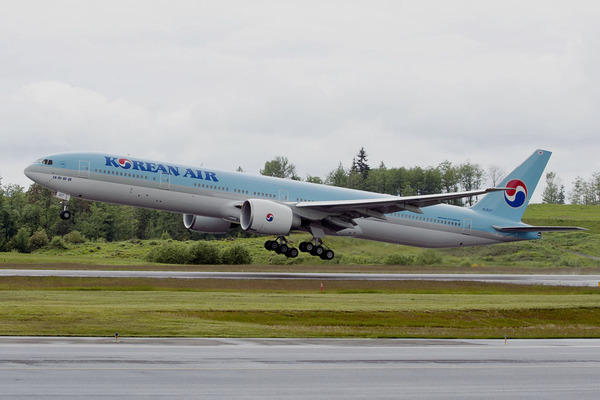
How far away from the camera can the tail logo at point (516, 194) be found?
168 ft

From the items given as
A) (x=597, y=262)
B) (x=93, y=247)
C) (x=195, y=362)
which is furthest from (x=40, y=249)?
(x=195, y=362)

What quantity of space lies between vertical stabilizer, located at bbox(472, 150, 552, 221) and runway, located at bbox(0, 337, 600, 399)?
3454cm

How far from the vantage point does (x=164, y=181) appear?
130 ft

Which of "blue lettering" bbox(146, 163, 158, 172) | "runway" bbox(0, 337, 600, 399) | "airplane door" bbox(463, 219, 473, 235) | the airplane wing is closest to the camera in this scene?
"runway" bbox(0, 337, 600, 399)

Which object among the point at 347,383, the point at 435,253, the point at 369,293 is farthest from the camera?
the point at 435,253

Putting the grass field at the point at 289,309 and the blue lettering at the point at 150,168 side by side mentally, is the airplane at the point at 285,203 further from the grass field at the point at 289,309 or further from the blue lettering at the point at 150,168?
the grass field at the point at 289,309

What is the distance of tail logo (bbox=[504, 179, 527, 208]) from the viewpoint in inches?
2013

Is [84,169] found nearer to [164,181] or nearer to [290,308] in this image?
[164,181]

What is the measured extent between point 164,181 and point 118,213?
2284 inches

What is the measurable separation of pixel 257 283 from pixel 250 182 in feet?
26.2

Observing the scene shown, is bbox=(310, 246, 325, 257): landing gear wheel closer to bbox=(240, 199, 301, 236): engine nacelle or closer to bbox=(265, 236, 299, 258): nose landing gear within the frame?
bbox=(265, 236, 299, 258): nose landing gear

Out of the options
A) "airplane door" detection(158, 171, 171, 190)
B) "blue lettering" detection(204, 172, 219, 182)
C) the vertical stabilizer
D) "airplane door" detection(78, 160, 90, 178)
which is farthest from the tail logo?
"airplane door" detection(78, 160, 90, 178)

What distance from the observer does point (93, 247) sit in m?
68.6

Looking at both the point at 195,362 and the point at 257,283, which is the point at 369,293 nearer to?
the point at 257,283
